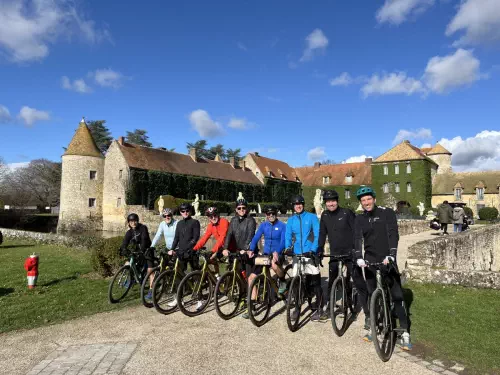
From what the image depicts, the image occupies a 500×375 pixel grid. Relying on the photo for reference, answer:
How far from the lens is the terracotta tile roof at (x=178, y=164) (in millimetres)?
39634

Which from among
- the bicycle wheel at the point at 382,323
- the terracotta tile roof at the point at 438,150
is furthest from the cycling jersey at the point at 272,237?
the terracotta tile roof at the point at 438,150

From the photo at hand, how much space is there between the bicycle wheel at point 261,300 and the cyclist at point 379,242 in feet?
5.23

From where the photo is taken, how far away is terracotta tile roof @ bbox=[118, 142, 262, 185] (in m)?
39.6

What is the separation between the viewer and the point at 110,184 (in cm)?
3928

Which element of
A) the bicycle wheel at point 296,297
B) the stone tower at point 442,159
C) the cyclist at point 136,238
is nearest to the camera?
the bicycle wheel at point 296,297

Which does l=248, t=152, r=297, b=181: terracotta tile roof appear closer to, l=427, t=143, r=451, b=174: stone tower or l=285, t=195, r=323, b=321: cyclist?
l=427, t=143, r=451, b=174: stone tower

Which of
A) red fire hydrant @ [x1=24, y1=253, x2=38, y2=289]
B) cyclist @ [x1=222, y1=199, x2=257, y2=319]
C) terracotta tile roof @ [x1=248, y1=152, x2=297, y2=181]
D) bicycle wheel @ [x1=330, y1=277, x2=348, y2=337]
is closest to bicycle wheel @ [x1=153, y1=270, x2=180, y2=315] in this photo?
cyclist @ [x1=222, y1=199, x2=257, y2=319]

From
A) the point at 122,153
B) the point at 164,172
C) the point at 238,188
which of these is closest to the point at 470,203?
the point at 238,188

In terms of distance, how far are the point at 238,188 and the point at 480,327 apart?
43226mm

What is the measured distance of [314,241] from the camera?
18.8ft

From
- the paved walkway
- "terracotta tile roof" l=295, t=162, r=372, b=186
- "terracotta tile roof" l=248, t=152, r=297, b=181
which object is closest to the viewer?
the paved walkway

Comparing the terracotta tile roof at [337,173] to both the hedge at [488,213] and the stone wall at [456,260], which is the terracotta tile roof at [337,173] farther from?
the stone wall at [456,260]

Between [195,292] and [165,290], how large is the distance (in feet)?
2.01

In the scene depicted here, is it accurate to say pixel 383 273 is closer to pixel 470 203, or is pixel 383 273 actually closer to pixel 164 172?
pixel 164 172
